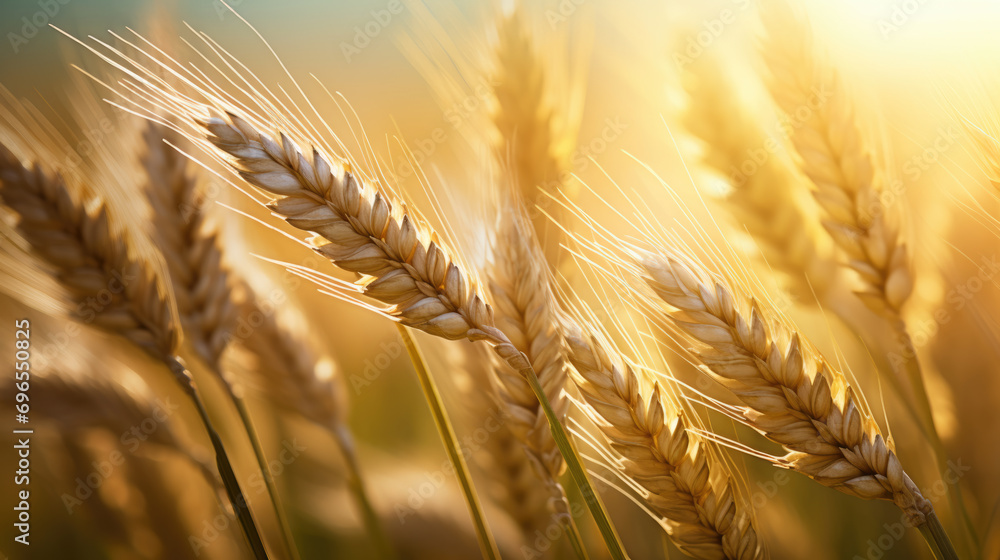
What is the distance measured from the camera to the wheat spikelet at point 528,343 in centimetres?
65

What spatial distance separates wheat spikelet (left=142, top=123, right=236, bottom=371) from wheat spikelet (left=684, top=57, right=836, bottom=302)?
0.77 metres

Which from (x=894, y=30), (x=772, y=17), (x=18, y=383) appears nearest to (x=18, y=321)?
(x=18, y=383)

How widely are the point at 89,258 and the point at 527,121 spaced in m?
0.67

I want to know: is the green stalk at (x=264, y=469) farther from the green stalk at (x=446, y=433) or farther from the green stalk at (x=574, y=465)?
the green stalk at (x=574, y=465)

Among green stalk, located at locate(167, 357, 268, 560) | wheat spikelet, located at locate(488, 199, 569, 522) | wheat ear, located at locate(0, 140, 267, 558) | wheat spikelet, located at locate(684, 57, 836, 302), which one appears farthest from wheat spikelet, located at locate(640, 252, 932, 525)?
wheat ear, located at locate(0, 140, 267, 558)

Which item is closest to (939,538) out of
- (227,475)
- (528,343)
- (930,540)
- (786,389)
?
(930,540)

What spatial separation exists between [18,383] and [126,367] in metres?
0.15

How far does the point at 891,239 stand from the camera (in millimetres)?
723

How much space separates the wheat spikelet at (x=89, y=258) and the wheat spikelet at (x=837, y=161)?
931mm

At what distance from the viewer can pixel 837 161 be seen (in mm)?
746

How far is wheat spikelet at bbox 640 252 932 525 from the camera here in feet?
1.72

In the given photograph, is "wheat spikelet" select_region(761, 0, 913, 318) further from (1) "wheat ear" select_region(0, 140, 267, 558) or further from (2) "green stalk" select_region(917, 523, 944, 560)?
(1) "wheat ear" select_region(0, 140, 267, 558)

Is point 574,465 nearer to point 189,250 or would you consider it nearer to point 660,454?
point 660,454

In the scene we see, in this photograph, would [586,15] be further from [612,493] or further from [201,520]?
[201,520]
